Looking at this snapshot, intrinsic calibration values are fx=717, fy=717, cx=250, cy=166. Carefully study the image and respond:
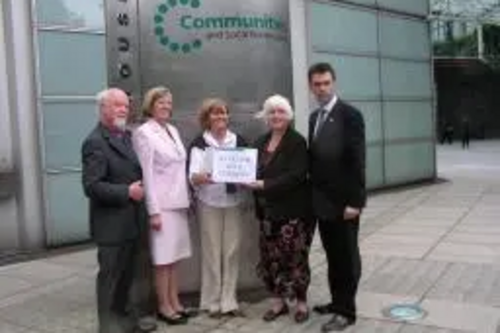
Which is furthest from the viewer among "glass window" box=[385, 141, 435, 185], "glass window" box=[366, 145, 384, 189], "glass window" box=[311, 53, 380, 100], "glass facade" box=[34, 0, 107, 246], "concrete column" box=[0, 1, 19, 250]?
"glass window" box=[385, 141, 435, 185]

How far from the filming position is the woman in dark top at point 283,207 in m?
5.81

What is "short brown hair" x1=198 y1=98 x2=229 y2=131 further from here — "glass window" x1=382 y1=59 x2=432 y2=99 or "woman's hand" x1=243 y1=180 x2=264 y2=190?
"glass window" x1=382 y1=59 x2=432 y2=99

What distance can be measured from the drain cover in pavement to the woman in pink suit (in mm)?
1746

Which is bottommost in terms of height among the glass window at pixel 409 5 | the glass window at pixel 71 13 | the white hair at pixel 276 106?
the white hair at pixel 276 106

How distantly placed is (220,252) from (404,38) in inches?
460

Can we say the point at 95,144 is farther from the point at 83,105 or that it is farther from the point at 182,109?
the point at 83,105

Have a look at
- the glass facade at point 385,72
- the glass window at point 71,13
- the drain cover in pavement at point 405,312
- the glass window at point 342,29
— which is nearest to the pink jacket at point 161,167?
the drain cover in pavement at point 405,312

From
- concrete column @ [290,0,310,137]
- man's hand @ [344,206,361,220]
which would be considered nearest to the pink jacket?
man's hand @ [344,206,361,220]

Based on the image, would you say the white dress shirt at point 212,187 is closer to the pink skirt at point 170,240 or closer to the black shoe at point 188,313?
the pink skirt at point 170,240

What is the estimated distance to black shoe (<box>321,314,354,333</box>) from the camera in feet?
18.6

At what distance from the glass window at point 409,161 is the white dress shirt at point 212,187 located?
9.95 m

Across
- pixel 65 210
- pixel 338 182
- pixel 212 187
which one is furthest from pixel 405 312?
pixel 65 210

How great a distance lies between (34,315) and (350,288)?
289cm

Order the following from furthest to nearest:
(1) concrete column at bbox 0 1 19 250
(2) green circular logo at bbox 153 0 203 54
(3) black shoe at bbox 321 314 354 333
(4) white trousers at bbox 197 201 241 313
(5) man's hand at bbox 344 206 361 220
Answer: (1) concrete column at bbox 0 1 19 250, (2) green circular logo at bbox 153 0 203 54, (4) white trousers at bbox 197 201 241 313, (3) black shoe at bbox 321 314 354 333, (5) man's hand at bbox 344 206 361 220
